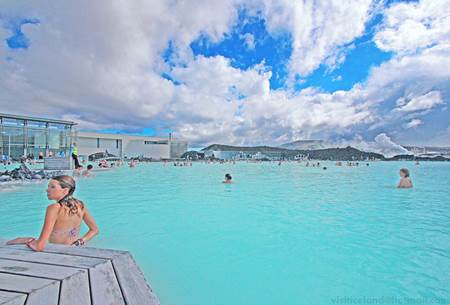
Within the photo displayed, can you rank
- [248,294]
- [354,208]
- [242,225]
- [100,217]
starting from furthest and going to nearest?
1. [354,208]
2. [100,217]
3. [242,225]
4. [248,294]

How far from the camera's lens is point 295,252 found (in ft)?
12.3

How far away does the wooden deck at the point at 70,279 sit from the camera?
4.40 feet

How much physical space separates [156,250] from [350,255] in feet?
9.93

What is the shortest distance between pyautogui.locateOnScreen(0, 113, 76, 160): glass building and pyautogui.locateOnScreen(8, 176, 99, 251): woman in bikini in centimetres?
3013

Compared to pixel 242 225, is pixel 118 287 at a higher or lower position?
higher

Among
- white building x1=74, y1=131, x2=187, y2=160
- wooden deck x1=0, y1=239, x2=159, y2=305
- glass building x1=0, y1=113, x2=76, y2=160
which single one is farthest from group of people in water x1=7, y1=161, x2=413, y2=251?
white building x1=74, y1=131, x2=187, y2=160

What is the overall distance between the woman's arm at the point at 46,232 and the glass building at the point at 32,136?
30.5 m

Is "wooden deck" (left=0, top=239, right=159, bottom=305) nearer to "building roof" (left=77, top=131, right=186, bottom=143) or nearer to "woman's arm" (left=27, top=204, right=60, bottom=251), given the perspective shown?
"woman's arm" (left=27, top=204, right=60, bottom=251)

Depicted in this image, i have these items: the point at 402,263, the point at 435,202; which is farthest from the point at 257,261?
the point at 435,202

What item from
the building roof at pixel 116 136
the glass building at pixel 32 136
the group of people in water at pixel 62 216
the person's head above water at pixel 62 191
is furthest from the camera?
the building roof at pixel 116 136

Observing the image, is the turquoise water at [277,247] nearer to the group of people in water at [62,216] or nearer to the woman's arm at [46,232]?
the group of people in water at [62,216]

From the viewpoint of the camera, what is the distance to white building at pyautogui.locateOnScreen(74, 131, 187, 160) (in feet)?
142

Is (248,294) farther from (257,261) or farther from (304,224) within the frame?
(304,224)

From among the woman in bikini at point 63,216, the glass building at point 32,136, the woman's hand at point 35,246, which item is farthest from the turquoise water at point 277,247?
the glass building at point 32,136
